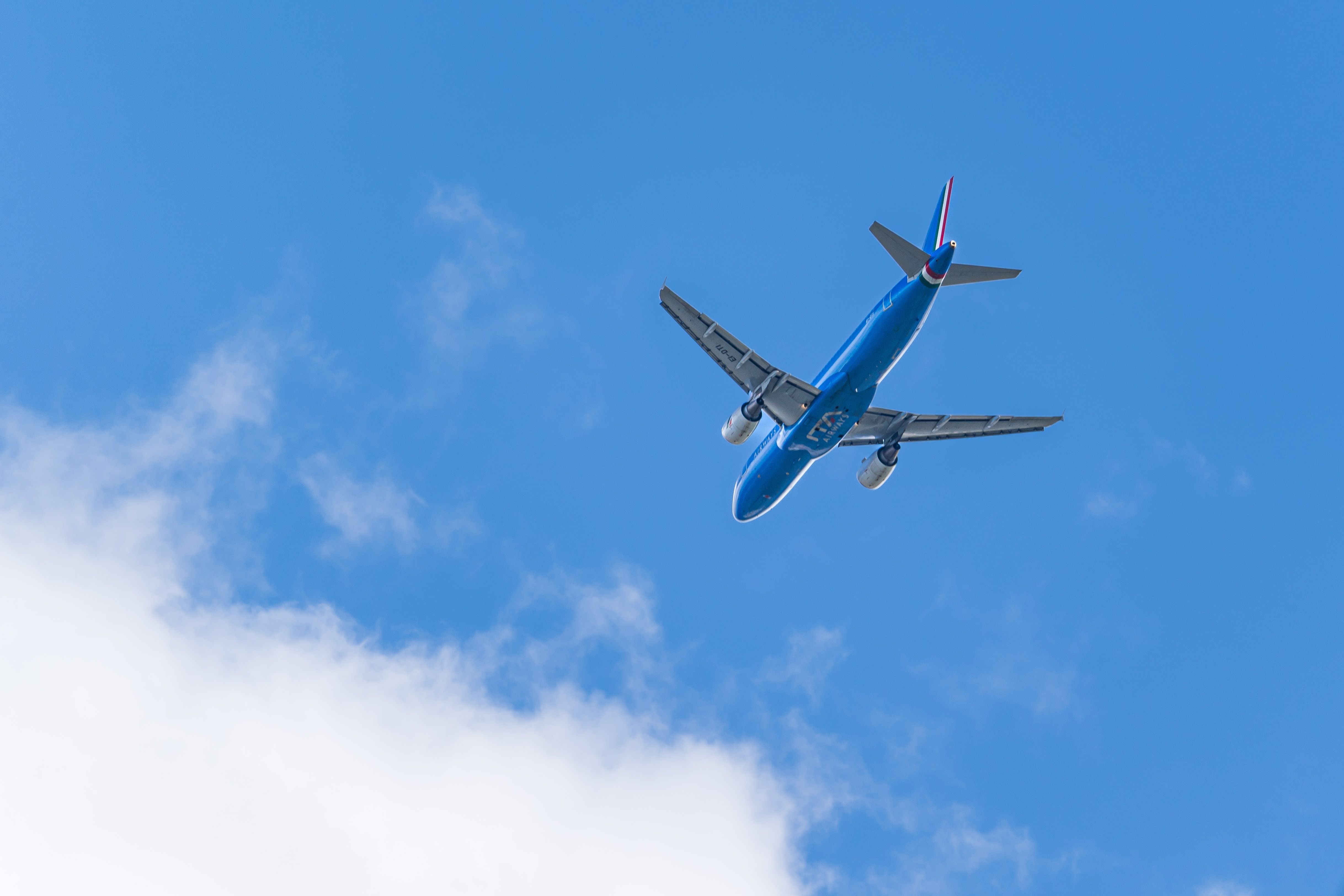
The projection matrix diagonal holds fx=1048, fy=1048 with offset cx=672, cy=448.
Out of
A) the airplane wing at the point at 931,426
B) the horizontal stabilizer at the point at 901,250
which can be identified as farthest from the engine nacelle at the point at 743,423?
the horizontal stabilizer at the point at 901,250

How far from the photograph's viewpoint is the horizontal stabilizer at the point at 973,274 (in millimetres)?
42250

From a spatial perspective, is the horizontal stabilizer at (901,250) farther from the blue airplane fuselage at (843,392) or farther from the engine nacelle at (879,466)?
the engine nacelle at (879,466)

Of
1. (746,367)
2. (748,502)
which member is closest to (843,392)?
(746,367)

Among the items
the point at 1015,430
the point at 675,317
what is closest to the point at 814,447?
the point at 675,317

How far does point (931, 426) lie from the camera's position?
55000mm

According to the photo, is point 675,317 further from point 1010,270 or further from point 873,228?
point 1010,270

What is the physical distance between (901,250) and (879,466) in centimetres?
1573

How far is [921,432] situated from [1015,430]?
5.04 metres

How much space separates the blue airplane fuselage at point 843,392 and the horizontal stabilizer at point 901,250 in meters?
0.44

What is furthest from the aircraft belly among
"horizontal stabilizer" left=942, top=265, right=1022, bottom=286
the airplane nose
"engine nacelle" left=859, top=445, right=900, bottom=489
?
"horizontal stabilizer" left=942, top=265, right=1022, bottom=286

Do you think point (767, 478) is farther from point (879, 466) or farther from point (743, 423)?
point (879, 466)

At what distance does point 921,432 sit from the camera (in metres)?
55.3

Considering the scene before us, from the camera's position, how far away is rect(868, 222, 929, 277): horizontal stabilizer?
41.8 meters

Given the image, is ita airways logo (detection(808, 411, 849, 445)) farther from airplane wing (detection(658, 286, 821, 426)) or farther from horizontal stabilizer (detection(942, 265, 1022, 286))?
horizontal stabilizer (detection(942, 265, 1022, 286))
